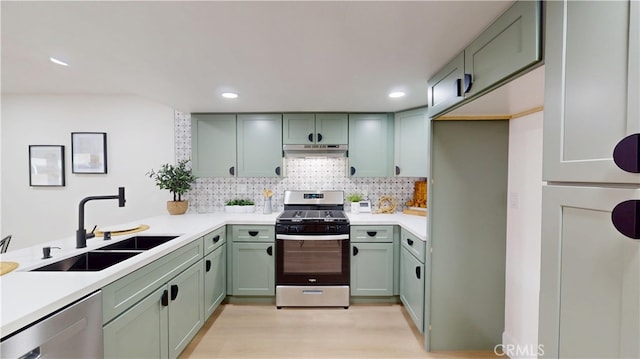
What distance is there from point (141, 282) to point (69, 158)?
2.82 metres

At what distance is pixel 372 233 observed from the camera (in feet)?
8.59

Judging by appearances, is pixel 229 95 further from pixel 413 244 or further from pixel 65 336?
pixel 413 244

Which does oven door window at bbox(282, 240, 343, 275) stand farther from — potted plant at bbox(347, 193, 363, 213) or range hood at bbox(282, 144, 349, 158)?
range hood at bbox(282, 144, 349, 158)

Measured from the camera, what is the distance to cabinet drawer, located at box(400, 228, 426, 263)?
2045 millimetres

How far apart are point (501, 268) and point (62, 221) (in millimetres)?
4673

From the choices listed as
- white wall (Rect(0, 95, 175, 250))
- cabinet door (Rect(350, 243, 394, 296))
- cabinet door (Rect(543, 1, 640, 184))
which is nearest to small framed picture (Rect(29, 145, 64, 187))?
white wall (Rect(0, 95, 175, 250))

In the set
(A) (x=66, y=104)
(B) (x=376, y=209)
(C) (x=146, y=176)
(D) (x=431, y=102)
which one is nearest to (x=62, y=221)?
(C) (x=146, y=176)

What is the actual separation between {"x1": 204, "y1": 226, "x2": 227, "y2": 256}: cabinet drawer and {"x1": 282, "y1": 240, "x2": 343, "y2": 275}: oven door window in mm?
615

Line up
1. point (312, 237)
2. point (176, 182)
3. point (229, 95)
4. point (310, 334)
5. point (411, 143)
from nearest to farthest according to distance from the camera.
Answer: point (310, 334) < point (229, 95) < point (312, 237) < point (411, 143) < point (176, 182)

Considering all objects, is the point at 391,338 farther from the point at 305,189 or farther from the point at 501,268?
the point at 305,189

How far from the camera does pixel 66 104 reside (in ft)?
10.1

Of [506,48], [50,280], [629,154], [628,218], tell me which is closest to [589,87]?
[629,154]

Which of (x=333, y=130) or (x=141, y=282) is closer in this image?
(x=141, y=282)

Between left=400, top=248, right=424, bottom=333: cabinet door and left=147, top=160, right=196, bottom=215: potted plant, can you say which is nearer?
left=400, top=248, right=424, bottom=333: cabinet door
